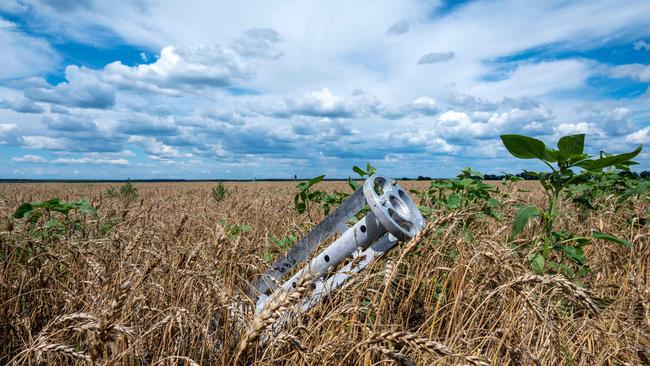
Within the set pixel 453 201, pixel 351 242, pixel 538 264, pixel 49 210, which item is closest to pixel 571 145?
pixel 538 264

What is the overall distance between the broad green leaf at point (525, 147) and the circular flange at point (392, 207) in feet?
2.32

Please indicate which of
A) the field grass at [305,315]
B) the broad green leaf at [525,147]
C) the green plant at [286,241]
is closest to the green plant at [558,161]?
the broad green leaf at [525,147]

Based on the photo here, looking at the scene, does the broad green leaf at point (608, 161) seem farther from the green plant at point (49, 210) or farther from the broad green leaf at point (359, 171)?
the green plant at point (49, 210)

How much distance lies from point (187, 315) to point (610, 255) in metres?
3.75

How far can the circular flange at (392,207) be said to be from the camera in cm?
194

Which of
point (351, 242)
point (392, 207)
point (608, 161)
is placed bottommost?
point (351, 242)

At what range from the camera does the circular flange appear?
194 centimetres

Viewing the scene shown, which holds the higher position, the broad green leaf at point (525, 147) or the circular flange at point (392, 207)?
the broad green leaf at point (525, 147)

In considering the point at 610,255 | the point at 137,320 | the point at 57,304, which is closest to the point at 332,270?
the point at 137,320

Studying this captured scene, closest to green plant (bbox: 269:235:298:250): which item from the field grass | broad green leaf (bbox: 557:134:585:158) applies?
the field grass

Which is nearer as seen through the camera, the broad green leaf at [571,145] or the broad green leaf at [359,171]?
the broad green leaf at [571,145]

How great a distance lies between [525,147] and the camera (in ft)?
8.17

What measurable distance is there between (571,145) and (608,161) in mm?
203

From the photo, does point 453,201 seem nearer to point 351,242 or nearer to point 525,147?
point 525,147
